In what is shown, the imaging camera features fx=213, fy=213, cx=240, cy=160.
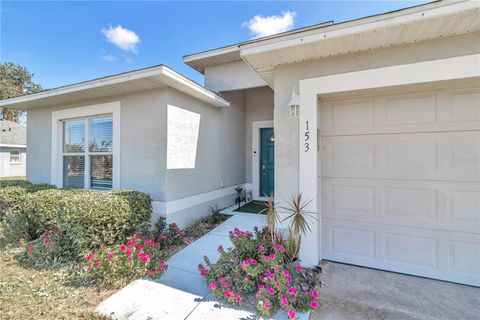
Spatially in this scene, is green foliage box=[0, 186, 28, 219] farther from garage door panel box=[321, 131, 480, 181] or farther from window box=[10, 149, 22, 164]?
window box=[10, 149, 22, 164]

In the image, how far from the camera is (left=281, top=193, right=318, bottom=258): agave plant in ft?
9.35

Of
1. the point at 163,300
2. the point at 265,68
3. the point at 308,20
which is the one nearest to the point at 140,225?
the point at 163,300

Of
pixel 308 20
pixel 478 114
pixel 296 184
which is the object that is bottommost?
pixel 296 184

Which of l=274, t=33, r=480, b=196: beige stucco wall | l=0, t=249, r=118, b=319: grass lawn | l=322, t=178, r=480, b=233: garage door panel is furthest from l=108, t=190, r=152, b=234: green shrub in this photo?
l=322, t=178, r=480, b=233: garage door panel

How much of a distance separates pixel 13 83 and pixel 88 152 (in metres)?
27.7

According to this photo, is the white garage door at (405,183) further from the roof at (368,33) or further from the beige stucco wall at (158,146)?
the beige stucco wall at (158,146)

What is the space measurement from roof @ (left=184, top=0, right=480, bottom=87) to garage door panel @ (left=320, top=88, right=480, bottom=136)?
724 millimetres

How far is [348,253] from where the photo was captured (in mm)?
3291

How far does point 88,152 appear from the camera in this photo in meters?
5.46

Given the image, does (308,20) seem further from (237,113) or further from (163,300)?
(163,300)

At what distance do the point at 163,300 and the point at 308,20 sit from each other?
261 inches

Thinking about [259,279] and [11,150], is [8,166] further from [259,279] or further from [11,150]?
[259,279]

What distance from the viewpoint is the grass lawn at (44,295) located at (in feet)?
7.56

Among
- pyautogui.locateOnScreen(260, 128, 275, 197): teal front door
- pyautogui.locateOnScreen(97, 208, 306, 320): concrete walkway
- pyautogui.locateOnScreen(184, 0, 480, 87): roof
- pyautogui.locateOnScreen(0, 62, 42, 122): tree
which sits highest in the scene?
pyautogui.locateOnScreen(0, 62, 42, 122): tree
